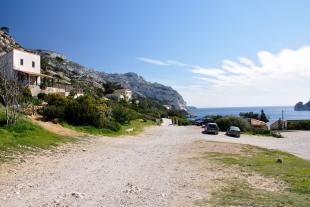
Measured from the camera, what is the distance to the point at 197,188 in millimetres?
13336

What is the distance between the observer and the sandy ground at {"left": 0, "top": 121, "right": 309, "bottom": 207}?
11.4 meters

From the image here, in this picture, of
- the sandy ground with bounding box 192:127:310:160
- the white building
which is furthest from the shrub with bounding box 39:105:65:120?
the sandy ground with bounding box 192:127:310:160

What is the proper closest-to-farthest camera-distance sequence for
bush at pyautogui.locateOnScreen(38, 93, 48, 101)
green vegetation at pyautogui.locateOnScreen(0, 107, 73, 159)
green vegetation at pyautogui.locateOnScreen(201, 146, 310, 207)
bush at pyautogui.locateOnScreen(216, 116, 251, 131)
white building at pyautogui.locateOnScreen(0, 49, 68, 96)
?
green vegetation at pyautogui.locateOnScreen(201, 146, 310, 207) < green vegetation at pyautogui.locateOnScreen(0, 107, 73, 159) < bush at pyautogui.locateOnScreen(38, 93, 48, 101) < white building at pyautogui.locateOnScreen(0, 49, 68, 96) < bush at pyautogui.locateOnScreen(216, 116, 251, 131)

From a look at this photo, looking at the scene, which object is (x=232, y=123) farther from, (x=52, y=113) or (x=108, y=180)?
(x=108, y=180)

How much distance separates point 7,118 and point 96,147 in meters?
6.54

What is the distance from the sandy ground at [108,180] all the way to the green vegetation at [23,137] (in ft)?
4.49

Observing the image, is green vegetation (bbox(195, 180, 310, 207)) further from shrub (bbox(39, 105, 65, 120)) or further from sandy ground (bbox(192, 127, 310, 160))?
shrub (bbox(39, 105, 65, 120))

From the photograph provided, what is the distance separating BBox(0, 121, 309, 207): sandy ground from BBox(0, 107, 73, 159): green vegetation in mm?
1369

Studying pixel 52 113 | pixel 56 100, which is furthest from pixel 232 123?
pixel 52 113

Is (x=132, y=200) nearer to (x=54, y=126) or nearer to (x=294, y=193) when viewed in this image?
(x=294, y=193)

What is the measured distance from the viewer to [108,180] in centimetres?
1459

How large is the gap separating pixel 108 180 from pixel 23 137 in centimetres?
1145

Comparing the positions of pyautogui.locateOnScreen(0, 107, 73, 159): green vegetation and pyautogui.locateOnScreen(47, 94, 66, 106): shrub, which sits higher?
pyautogui.locateOnScreen(47, 94, 66, 106): shrub

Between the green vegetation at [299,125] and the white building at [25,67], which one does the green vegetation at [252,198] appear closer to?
the white building at [25,67]
